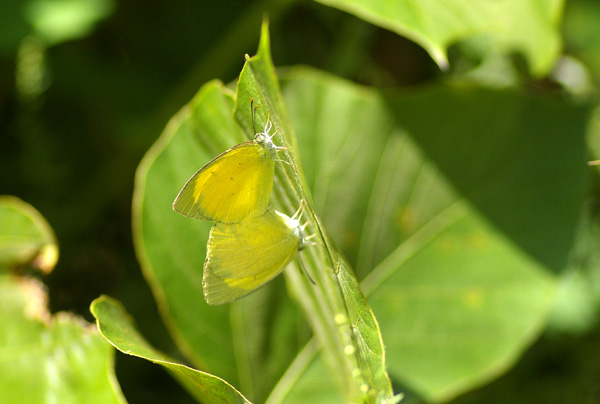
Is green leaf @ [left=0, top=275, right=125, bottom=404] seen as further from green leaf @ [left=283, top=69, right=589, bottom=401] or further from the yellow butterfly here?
green leaf @ [left=283, top=69, right=589, bottom=401]

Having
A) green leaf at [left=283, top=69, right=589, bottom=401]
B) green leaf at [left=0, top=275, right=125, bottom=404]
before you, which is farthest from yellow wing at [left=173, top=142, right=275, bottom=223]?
green leaf at [left=283, top=69, right=589, bottom=401]

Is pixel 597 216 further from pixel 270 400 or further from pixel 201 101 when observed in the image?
pixel 201 101

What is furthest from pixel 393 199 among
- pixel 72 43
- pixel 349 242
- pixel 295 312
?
pixel 72 43

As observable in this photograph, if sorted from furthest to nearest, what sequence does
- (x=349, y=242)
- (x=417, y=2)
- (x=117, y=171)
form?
(x=117, y=171), (x=349, y=242), (x=417, y=2)

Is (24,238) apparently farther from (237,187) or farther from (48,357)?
(237,187)

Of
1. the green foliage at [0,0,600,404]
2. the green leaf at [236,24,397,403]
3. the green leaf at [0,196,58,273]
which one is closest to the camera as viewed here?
the green leaf at [236,24,397,403]

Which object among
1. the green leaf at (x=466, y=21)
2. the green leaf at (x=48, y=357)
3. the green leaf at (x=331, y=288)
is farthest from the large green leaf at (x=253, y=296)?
the green leaf at (x=466, y=21)

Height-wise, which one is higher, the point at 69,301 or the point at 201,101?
the point at 201,101
